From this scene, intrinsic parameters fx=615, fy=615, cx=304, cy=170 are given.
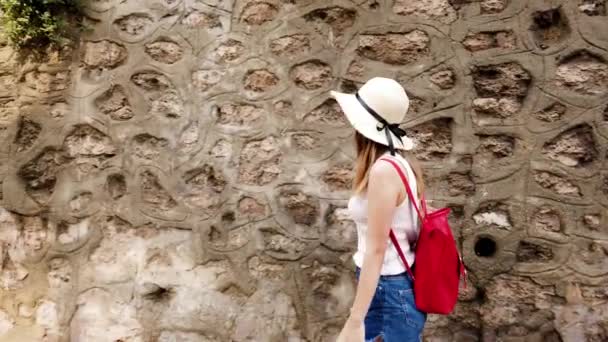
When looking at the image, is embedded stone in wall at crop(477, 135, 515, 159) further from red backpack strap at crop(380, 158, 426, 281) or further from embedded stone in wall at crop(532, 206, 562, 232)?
red backpack strap at crop(380, 158, 426, 281)

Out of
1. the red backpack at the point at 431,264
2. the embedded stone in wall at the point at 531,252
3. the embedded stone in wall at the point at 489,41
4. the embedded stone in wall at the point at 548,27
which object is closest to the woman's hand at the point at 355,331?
the red backpack at the point at 431,264

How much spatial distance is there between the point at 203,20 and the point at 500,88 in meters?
1.51

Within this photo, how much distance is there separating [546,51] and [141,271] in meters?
2.27

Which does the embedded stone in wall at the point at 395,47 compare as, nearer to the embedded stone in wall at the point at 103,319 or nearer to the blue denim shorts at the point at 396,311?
the blue denim shorts at the point at 396,311

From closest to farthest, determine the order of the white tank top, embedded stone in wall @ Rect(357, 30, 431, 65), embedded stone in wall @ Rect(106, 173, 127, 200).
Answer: the white tank top → embedded stone in wall @ Rect(357, 30, 431, 65) → embedded stone in wall @ Rect(106, 173, 127, 200)

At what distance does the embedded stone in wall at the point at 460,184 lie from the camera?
9.50 ft

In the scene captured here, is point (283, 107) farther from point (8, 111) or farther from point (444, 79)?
point (8, 111)

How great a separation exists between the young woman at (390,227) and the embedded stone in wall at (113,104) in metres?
1.59

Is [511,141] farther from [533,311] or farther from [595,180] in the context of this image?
[533,311]

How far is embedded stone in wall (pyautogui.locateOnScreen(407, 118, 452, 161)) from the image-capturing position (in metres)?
2.94

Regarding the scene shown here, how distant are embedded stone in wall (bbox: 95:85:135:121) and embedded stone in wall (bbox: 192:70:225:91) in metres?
0.41

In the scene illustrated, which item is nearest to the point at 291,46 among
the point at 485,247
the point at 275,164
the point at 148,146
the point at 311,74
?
the point at 311,74

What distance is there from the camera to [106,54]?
10.6 feet

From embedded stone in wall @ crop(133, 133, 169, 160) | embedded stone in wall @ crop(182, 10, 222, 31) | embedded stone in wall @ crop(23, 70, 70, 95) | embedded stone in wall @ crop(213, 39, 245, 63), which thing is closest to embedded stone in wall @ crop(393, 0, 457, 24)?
embedded stone in wall @ crop(213, 39, 245, 63)
